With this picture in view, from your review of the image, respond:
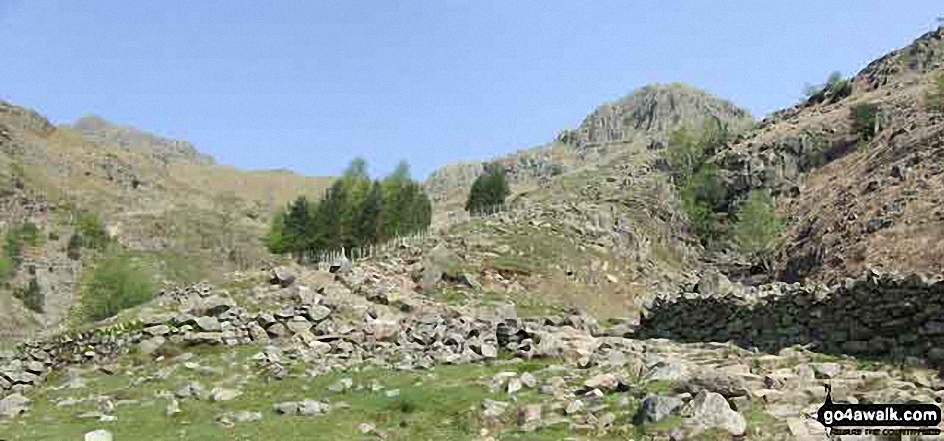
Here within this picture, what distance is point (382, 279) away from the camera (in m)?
36.2

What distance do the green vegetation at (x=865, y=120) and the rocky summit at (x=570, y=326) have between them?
0.87ft

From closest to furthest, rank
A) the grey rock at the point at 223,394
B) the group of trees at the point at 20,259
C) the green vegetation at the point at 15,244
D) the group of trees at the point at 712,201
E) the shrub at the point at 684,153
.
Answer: the grey rock at the point at 223,394
the group of trees at the point at 712,201
the group of trees at the point at 20,259
the shrub at the point at 684,153
the green vegetation at the point at 15,244

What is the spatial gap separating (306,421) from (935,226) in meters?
40.5

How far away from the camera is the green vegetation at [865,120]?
246ft

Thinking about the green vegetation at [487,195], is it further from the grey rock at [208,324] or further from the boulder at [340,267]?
the grey rock at [208,324]

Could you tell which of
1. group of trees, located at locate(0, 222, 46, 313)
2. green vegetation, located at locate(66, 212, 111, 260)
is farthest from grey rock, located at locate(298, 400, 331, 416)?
green vegetation, located at locate(66, 212, 111, 260)

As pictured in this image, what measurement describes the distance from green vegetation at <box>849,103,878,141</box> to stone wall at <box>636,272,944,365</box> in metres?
57.3

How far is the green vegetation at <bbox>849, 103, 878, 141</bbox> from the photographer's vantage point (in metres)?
74.9

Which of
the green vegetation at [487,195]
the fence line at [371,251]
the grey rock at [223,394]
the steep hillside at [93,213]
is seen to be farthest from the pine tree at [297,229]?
the grey rock at [223,394]

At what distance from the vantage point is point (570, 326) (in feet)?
92.3

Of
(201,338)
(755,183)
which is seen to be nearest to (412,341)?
(201,338)

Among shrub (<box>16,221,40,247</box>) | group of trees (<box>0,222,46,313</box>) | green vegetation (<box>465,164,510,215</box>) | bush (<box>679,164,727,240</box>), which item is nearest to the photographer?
bush (<box>679,164,727,240</box>)

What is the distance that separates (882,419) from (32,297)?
95138 millimetres

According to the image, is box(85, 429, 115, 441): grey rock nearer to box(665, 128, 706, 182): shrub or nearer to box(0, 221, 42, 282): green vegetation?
box(665, 128, 706, 182): shrub
